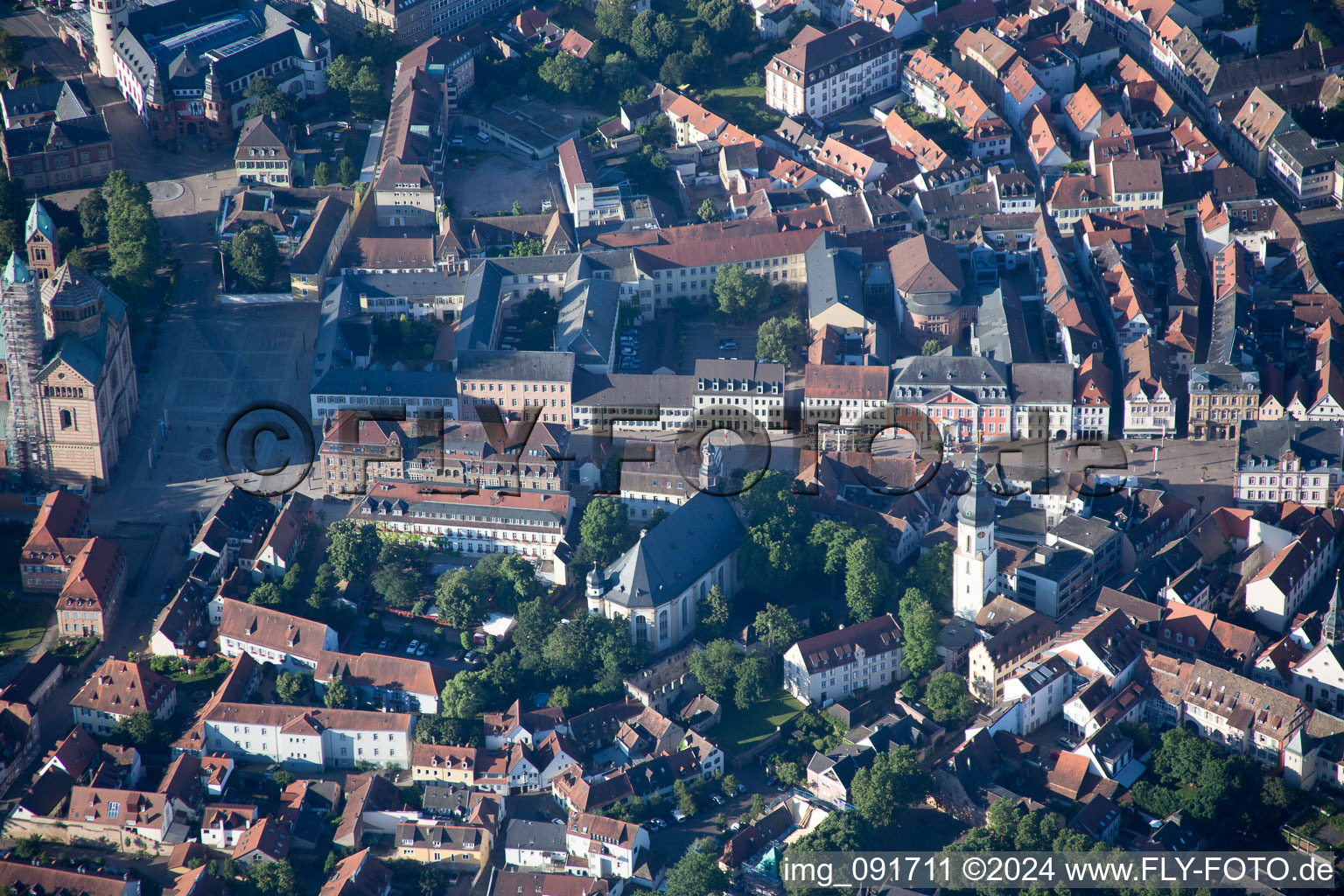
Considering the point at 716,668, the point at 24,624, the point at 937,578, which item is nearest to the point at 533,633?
the point at 716,668

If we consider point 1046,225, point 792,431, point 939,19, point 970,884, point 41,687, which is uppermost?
point 939,19

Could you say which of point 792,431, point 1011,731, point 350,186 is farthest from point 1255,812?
point 350,186

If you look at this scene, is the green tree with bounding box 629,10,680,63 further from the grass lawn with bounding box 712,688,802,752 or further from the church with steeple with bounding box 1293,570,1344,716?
the church with steeple with bounding box 1293,570,1344,716

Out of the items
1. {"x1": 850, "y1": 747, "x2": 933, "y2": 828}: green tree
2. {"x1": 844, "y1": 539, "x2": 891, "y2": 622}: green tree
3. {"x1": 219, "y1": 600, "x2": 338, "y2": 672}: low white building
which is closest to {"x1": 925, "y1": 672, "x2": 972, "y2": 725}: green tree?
{"x1": 850, "y1": 747, "x2": 933, "y2": 828}: green tree

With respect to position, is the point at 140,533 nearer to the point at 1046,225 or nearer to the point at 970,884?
the point at 970,884

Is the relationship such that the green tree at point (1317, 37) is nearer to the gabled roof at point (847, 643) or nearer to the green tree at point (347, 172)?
the gabled roof at point (847, 643)

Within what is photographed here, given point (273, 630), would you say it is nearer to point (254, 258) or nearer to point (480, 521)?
point (480, 521)
